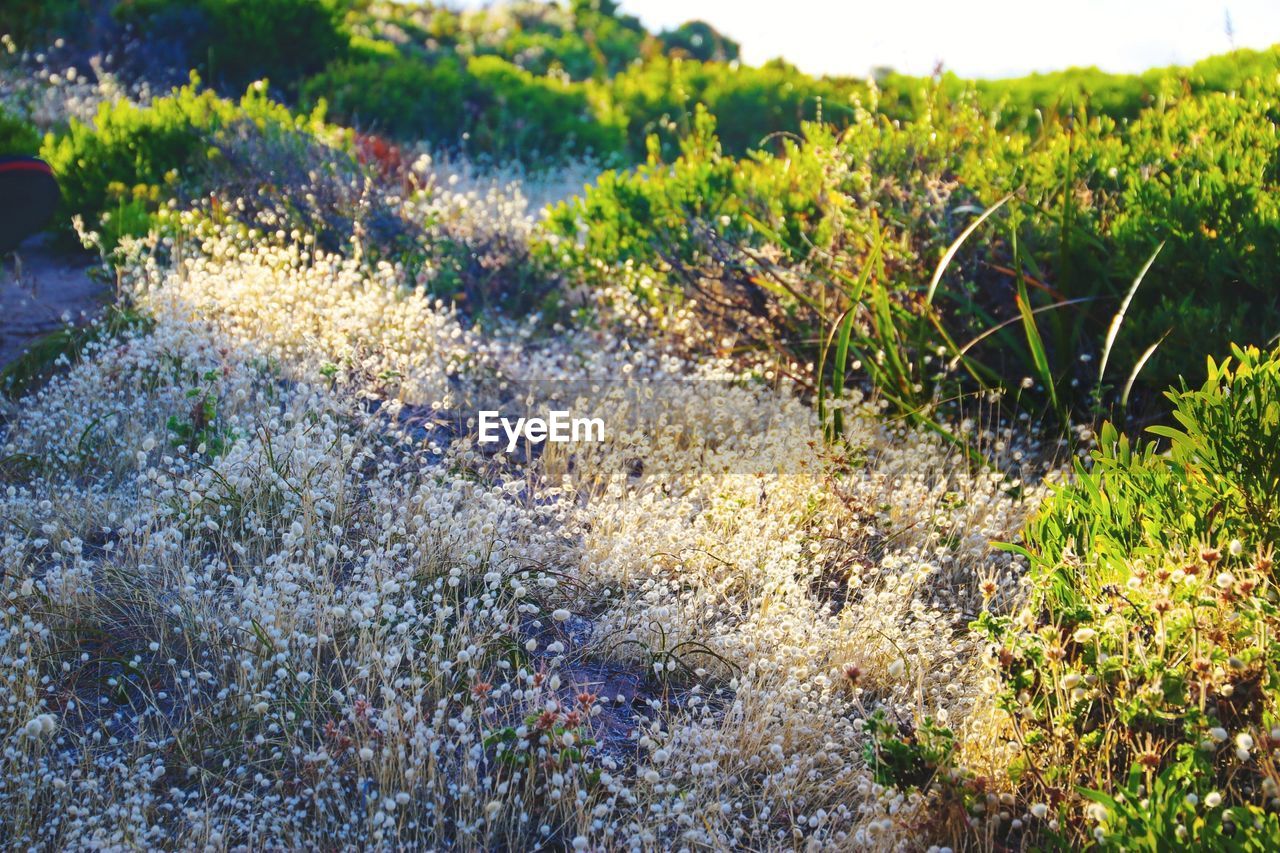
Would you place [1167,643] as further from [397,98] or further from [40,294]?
[397,98]

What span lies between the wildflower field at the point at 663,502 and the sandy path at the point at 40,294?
Result: 0.13 meters

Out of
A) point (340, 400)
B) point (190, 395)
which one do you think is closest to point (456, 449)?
point (340, 400)

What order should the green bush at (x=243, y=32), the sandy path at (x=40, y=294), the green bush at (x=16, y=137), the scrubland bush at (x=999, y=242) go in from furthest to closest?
1. the green bush at (x=243, y=32)
2. the green bush at (x=16, y=137)
3. the sandy path at (x=40, y=294)
4. the scrubland bush at (x=999, y=242)

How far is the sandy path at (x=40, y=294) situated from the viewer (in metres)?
6.55

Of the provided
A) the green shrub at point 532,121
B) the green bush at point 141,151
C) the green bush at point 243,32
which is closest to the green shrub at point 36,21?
the green bush at point 243,32

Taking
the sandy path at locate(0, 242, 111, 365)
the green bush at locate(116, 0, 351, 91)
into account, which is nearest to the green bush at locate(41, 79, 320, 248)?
the sandy path at locate(0, 242, 111, 365)

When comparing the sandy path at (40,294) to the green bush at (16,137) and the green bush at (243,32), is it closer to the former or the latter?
the green bush at (16,137)

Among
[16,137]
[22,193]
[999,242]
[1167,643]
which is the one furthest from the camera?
[16,137]

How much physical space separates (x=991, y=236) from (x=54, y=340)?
5.31 metres

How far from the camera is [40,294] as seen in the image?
7137 millimetres

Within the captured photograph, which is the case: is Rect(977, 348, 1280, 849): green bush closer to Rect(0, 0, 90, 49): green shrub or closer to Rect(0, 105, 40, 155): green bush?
Rect(0, 105, 40, 155): green bush

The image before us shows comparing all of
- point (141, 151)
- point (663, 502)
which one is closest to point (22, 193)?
point (663, 502)

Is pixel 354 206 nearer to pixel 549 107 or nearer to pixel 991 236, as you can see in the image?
pixel 991 236

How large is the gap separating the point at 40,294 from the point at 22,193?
2546mm
